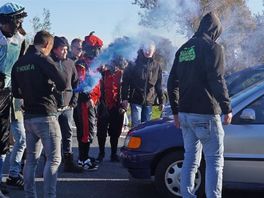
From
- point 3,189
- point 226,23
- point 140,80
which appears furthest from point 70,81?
point 226,23

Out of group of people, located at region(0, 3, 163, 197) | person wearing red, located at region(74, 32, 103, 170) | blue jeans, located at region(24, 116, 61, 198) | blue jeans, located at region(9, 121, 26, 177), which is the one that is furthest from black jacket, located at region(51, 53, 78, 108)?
blue jeans, located at region(24, 116, 61, 198)

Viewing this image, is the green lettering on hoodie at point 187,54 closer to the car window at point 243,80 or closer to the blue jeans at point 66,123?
the car window at point 243,80

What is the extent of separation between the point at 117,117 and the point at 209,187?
363 cm

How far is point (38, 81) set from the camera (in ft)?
17.6

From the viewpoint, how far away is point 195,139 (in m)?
5.50

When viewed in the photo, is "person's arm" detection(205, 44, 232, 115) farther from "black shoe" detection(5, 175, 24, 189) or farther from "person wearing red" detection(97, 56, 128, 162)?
"person wearing red" detection(97, 56, 128, 162)

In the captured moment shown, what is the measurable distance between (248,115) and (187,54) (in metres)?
1.11

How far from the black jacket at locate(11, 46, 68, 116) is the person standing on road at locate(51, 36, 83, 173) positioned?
1.11m

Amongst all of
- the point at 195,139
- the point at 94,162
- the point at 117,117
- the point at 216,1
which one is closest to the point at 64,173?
the point at 94,162

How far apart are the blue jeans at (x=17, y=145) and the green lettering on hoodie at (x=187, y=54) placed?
235cm

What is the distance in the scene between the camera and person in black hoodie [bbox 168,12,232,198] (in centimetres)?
518

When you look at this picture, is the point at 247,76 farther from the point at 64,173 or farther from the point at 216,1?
the point at 216,1

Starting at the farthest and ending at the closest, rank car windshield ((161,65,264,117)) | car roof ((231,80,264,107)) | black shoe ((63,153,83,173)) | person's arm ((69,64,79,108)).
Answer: black shoe ((63,153,83,173)) < person's arm ((69,64,79,108)) < car windshield ((161,65,264,117)) < car roof ((231,80,264,107))

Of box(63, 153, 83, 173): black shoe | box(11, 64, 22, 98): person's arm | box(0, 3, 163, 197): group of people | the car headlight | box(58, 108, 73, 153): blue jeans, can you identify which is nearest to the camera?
box(0, 3, 163, 197): group of people
